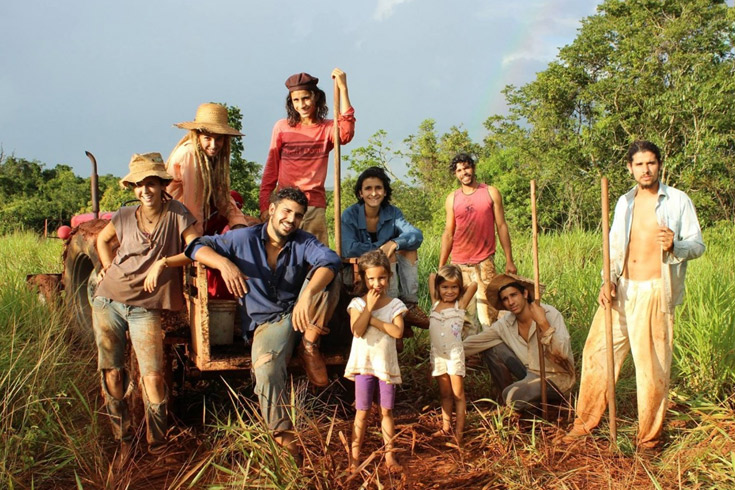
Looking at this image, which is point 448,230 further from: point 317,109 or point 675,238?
point 675,238

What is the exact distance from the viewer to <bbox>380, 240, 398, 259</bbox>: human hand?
14.9ft

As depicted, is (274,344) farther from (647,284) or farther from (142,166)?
(647,284)

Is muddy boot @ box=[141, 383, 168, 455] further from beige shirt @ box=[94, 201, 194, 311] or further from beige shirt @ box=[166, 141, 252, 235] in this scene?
beige shirt @ box=[166, 141, 252, 235]

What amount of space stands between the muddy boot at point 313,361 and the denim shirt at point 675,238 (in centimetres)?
195

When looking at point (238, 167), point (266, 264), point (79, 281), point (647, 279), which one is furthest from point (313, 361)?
point (238, 167)

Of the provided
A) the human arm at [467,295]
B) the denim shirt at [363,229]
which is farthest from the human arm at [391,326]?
the denim shirt at [363,229]

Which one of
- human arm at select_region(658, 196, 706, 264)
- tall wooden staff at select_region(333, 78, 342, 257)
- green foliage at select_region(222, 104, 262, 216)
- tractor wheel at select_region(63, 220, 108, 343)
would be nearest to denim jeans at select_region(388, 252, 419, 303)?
tall wooden staff at select_region(333, 78, 342, 257)

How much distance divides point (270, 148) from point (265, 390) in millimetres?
2237

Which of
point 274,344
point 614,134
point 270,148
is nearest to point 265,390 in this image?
point 274,344

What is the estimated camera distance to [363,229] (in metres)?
4.97

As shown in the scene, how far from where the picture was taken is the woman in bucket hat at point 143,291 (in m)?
4.16

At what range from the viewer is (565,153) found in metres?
14.8

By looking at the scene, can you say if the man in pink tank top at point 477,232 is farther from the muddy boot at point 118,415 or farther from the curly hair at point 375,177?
the muddy boot at point 118,415

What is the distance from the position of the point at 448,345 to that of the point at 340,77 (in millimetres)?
2102
